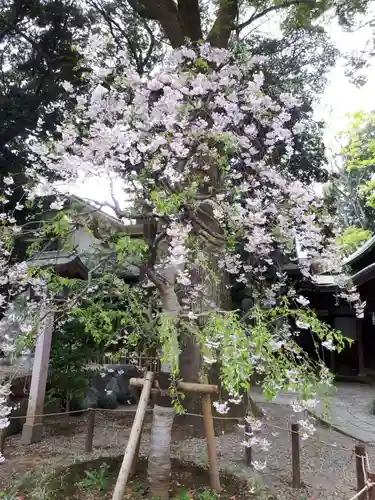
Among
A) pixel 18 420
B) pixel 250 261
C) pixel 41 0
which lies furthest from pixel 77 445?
pixel 41 0

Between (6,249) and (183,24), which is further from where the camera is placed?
(183,24)

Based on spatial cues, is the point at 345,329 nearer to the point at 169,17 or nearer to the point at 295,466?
the point at 295,466

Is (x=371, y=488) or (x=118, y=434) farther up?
(x=371, y=488)

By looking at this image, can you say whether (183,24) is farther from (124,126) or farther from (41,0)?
(124,126)

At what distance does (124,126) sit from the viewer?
445 cm

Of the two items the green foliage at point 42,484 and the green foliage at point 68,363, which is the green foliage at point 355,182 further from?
the green foliage at point 42,484

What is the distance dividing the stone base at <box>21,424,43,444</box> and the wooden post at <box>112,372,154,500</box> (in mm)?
3146

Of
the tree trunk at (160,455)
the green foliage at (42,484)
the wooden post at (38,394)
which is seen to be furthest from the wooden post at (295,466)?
the wooden post at (38,394)

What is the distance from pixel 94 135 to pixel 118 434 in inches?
200

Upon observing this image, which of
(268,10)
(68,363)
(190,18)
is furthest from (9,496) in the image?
(268,10)

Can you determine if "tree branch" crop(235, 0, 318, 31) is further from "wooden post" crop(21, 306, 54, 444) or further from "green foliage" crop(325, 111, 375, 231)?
"green foliage" crop(325, 111, 375, 231)

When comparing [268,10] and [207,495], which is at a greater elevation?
[268,10]

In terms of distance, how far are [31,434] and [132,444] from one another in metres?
3.34

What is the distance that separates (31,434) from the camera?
6055 millimetres
